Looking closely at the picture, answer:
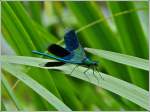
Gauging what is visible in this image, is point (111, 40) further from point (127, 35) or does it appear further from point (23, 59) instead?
point (23, 59)

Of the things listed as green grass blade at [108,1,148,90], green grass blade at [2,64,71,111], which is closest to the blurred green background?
green grass blade at [108,1,148,90]

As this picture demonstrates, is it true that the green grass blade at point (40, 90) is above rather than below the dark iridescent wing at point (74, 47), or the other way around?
below

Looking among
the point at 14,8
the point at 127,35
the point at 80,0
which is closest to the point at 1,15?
the point at 14,8

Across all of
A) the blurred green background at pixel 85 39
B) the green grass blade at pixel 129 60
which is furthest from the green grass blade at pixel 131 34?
the green grass blade at pixel 129 60

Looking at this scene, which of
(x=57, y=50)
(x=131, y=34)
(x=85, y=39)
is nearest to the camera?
(x=57, y=50)

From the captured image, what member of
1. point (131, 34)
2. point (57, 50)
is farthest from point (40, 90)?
point (131, 34)

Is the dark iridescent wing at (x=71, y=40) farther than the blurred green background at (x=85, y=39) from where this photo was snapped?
No

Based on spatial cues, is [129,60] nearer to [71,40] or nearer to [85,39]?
[71,40]

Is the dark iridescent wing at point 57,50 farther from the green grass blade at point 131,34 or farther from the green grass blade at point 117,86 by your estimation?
the green grass blade at point 131,34
